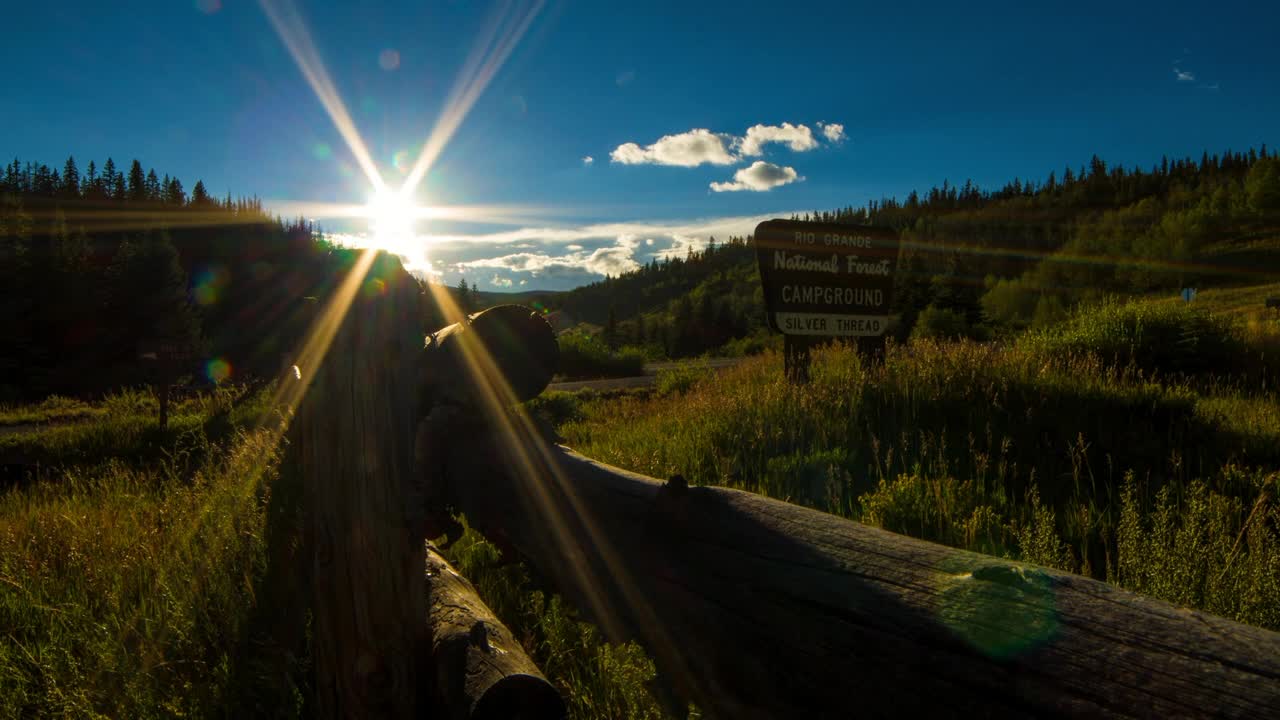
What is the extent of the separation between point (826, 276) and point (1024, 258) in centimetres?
10148

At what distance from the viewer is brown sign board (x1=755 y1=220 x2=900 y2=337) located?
7500mm

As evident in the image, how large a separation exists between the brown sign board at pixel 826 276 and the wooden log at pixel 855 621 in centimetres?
590

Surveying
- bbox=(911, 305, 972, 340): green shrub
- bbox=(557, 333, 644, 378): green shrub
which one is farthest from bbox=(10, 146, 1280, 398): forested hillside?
bbox=(557, 333, 644, 378): green shrub

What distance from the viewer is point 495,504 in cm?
217

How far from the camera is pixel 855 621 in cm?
118

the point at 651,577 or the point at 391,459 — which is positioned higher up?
the point at 391,459

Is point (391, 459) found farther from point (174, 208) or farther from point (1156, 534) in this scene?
point (174, 208)

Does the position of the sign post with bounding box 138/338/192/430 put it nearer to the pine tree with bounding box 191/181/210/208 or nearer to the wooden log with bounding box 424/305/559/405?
the wooden log with bounding box 424/305/559/405

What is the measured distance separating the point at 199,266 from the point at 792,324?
7551 centimetres

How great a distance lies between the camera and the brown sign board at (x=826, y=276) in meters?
7.50

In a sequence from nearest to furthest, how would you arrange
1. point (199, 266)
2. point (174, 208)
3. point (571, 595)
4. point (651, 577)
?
point (651, 577), point (571, 595), point (199, 266), point (174, 208)

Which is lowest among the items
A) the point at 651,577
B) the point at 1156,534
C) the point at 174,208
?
the point at 1156,534

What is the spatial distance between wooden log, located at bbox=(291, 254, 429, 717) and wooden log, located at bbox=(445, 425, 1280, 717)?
48 centimetres

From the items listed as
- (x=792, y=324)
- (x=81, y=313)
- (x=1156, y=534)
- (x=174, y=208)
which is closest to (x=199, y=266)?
(x=81, y=313)
